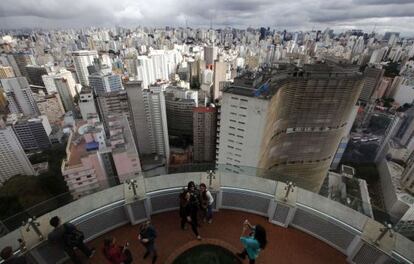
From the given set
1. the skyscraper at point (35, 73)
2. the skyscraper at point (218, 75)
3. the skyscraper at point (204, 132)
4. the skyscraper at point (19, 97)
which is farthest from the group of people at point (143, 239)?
the skyscraper at point (35, 73)

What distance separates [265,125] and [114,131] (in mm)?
8135

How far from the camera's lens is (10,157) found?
12742 mm

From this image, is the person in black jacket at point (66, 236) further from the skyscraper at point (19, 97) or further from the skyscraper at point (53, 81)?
the skyscraper at point (53, 81)

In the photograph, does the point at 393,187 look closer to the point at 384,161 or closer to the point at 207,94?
the point at 384,161

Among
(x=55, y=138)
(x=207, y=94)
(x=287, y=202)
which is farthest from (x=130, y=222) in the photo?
(x=207, y=94)

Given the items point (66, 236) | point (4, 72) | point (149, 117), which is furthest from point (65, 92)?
point (66, 236)

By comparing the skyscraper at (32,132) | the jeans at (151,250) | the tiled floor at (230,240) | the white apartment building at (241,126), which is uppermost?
the jeans at (151,250)

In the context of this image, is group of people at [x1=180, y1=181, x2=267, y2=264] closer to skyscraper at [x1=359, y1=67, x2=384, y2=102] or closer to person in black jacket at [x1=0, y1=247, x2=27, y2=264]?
person in black jacket at [x1=0, y1=247, x2=27, y2=264]

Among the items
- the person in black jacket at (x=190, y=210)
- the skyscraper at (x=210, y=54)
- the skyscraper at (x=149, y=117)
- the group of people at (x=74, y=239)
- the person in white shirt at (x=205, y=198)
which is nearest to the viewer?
the group of people at (x=74, y=239)

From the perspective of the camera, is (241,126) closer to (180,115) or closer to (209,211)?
(209,211)

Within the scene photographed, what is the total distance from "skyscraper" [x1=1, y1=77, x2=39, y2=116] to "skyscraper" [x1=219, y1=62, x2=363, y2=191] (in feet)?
74.9

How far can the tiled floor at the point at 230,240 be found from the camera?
2.62 metres

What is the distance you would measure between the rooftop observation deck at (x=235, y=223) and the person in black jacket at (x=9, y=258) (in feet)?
0.71

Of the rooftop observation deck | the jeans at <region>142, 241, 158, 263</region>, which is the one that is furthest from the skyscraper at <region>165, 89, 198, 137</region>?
the jeans at <region>142, 241, 158, 263</region>
